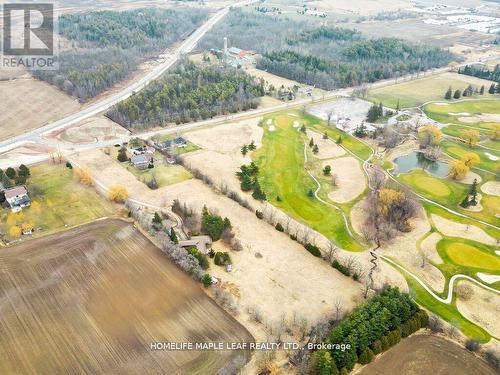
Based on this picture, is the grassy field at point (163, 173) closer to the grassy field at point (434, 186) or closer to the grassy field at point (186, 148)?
the grassy field at point (186, 148)

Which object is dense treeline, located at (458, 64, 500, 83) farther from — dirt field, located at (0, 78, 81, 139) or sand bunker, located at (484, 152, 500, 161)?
dirt field, located at (0, 78, 81, 139)

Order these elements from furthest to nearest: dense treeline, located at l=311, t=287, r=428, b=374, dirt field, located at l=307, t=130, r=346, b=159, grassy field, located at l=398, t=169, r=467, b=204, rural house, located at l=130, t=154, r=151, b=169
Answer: dirt field, located at l=307, t=130, r=346, b=159
rural house, located at l=130, t=154, r=151, b=169
grassy field, located at l=398, t=169, r=467, b=204
dense treeline, located at l=311, t=287, r=428, b=374

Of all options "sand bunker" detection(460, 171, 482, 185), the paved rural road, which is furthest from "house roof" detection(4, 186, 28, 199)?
"sand bunker" detection(460, 171, 482, 185)

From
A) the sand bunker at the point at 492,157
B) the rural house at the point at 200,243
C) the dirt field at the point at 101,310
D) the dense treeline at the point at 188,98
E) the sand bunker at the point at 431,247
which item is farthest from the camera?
the dense treeline at the point at 188,98

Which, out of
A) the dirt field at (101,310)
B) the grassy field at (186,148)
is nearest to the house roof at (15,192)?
the dirt field at (101,310)

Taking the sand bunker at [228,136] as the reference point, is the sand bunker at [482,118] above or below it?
above

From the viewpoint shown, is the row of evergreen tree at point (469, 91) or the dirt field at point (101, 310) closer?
the dirt field at point (101, 310)

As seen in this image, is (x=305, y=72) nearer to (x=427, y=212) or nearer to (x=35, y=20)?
(x=427, y=212)

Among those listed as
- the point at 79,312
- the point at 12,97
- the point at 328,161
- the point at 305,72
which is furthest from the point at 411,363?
the point at 12,97
